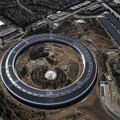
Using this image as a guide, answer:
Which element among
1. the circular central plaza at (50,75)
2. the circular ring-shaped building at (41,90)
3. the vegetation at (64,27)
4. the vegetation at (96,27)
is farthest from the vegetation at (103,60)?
the vegetation at (64,27)

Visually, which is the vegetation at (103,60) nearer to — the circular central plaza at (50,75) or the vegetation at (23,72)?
the circular central plaza at (50,75)

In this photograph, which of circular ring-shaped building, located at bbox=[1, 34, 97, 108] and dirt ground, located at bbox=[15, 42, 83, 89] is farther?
dirt ground, located at bbox=[15, 42, 83, 89]

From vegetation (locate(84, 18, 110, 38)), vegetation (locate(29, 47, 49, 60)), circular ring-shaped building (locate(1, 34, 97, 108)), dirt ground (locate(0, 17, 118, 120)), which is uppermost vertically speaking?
vegetation (locate(84, 18, 110, 38))

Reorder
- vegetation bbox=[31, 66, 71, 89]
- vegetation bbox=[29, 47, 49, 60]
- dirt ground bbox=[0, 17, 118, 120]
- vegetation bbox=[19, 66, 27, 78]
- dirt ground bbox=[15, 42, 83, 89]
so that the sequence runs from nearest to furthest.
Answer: dirt ground bbox=[0, 17, 118, 120], vegetation bbox=[31, 66, 71, 89], vegetation bbox=[19, 66, 27, 78], dirt ground bbox=[15, 42, 83, 89], vegetation bbox=[29, 47, 49, 60]

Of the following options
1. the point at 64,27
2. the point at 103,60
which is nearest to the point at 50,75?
the point at 103,60

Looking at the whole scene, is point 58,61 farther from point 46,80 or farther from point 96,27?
point 96,27

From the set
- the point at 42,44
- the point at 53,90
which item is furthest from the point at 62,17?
the point at 53,90

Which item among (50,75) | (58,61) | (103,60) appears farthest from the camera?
(103,60)

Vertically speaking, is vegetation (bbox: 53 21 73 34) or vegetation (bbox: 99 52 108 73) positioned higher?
vegetation (bbox: 53 21 73 34)

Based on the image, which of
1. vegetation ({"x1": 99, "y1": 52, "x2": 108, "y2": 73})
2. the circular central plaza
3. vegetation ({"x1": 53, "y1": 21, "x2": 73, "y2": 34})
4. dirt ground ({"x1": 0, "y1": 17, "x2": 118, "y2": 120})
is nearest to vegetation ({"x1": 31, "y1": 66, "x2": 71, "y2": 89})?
the circular central plaza

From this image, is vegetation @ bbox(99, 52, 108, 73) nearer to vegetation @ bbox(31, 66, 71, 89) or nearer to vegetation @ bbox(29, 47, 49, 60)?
vegetation @ bbox(31, 66, 71, 89)
